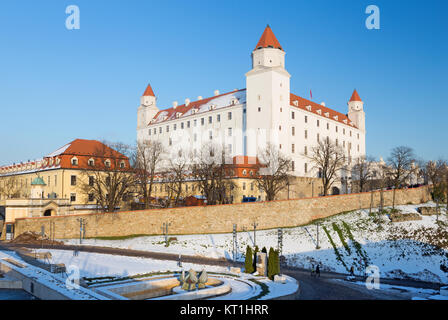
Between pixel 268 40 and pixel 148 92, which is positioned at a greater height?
pixel 268 40

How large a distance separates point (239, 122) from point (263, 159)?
12243 millimetres

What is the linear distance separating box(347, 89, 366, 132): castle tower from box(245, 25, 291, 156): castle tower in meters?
32.1

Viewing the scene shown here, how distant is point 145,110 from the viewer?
102188 mm

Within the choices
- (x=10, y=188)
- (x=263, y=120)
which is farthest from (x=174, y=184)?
(x=10, y=188)

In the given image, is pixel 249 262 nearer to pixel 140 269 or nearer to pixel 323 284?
pixel 323 284

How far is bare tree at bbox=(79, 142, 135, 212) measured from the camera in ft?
169

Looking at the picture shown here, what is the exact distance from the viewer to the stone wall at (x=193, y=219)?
4494 cm

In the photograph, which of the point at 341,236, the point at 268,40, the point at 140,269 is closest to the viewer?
the point at 140,269

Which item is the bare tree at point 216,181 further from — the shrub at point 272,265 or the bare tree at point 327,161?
the shrub at point 272,265

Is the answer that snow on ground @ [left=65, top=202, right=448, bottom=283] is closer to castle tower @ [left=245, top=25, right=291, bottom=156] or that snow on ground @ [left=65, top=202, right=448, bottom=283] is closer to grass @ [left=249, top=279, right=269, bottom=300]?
grass @ [left=249, top=279, right=269, bottom=300]

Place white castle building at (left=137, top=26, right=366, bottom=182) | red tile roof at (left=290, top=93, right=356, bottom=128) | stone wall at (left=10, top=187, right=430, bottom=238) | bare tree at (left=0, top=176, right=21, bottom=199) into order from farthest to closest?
red tile roof at (left=290, top=93, right=356, bottom=128) → white castle building at (left=137, top=26, right=366, bottom=182) → bare tree at (left=0, top=176, right=21, bottom=199) → stone wall at (left=10, top=187, right=430, bottom=238)

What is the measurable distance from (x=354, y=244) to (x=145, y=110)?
7136cm

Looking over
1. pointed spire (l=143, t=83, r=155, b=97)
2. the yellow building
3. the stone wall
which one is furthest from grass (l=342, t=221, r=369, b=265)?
pointed spire (l=143, t=83, r=155, b=97)

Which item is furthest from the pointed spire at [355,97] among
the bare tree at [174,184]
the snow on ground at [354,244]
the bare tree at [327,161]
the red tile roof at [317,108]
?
the snow on ground at [354,244]
